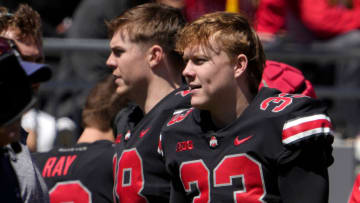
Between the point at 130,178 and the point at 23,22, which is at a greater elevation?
the point at 23,22

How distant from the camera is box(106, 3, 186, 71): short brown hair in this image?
4012mm

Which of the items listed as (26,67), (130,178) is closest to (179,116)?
(130,178)

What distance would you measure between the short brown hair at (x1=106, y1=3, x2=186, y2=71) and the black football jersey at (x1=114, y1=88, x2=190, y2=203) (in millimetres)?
268

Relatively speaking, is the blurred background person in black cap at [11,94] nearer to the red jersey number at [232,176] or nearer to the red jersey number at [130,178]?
the red jersey number at [232,176]

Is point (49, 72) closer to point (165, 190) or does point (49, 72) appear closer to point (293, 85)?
point (165, 190)

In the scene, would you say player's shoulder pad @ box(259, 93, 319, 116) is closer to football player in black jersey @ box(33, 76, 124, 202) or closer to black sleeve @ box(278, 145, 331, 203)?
black sleeve @ box(278, 145, 331, 203)

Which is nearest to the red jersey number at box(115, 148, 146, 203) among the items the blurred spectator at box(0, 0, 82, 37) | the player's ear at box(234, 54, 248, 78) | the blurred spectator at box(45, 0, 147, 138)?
the player's ear at box(234, 54, 248, 78)

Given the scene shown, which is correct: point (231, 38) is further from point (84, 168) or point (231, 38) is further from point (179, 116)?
point (84, 168)

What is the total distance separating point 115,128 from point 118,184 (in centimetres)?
84

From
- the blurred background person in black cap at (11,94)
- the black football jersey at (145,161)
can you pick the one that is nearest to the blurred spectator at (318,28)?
the black football jersey at (145,161)

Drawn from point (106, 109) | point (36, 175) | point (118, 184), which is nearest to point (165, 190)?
point (118, 184)

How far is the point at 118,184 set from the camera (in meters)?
3.82

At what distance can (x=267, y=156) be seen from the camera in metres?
3.19

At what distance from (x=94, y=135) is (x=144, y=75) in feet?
3.30
